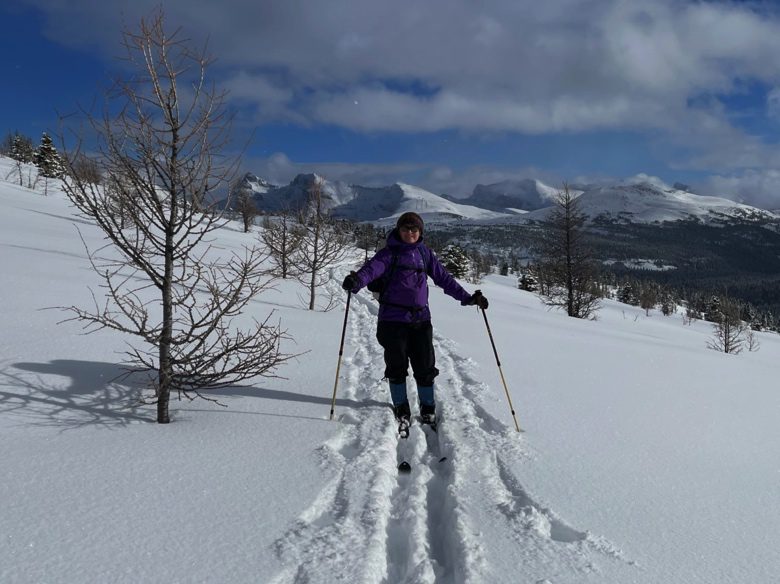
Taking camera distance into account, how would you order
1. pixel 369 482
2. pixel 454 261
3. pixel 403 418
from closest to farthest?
pixel 369 482, pixel 403 418, pixel 454 261

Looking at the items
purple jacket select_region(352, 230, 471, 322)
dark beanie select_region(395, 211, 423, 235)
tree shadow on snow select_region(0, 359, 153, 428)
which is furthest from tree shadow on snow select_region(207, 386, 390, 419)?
dark beanie select_region(395, 211, 423, 235)

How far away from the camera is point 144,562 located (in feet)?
7.62

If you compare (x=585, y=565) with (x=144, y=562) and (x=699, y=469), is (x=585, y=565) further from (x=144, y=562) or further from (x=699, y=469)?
(x=144, y=562)

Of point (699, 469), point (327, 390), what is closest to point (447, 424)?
point (327, 390)

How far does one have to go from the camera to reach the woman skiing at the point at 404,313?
4.68m

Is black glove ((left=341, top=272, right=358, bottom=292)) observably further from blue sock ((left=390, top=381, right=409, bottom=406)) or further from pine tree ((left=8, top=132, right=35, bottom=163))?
pine tree ((left=8, top=132, right=35, bottom=163))

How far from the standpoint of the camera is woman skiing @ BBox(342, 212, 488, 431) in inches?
184

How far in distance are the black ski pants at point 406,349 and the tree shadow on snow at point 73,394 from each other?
2283 mm

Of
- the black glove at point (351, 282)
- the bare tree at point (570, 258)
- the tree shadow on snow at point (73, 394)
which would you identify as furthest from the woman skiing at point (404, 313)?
the bare tree at point (570, 258)

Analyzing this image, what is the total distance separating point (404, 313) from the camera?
15.4 ft

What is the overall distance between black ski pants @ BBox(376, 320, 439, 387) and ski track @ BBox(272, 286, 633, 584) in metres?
0.46

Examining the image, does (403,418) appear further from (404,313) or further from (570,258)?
(570,258)

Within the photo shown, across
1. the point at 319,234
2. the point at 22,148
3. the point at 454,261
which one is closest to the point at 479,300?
the point at 319,234

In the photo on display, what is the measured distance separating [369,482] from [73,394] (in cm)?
313
